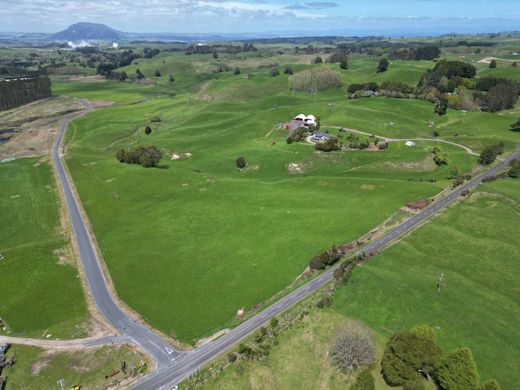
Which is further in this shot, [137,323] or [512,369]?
[137,323]

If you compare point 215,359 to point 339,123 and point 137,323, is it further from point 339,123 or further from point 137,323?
point 339,123

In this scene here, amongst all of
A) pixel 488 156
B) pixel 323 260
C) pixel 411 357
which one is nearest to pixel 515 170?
pixel 488 156

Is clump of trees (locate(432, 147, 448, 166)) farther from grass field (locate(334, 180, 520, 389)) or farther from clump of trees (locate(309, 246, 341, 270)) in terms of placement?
clump of trees (locate(309, 246, 341, 270))

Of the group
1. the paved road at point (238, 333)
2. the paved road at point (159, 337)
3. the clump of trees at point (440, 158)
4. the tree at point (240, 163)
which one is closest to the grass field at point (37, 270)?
the paved road at point (159, 337)

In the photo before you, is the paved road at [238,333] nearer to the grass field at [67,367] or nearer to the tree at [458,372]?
the grass field at [67,367]

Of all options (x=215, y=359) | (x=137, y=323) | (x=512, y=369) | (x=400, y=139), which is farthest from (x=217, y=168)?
(x=512, y=369)

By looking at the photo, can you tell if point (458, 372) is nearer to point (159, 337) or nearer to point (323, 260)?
point (323, 260)
